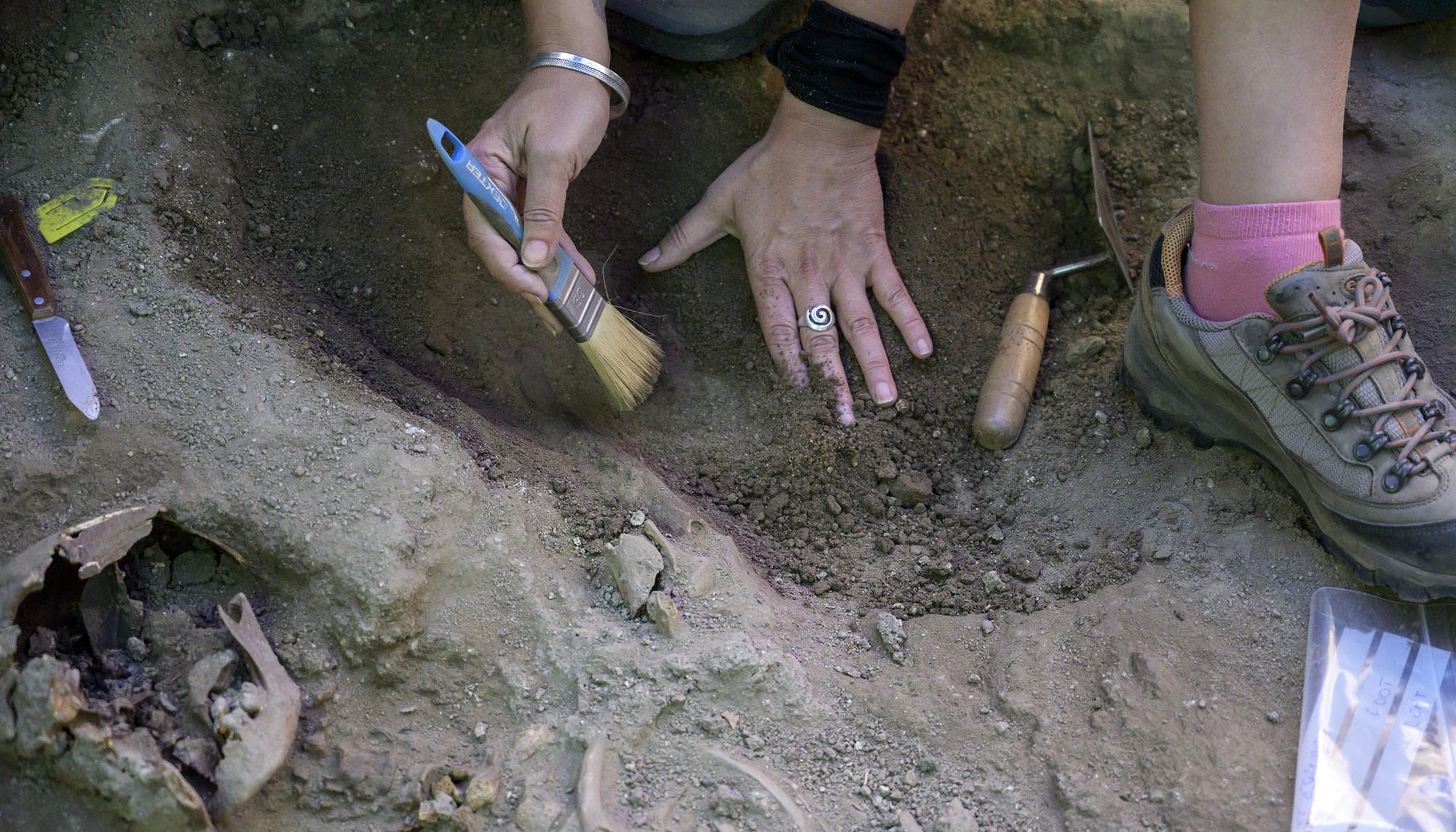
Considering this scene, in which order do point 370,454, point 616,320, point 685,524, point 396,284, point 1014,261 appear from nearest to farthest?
point 370,454 < point 685,524 < point 616,320 < point 396,284 < point 1014,261

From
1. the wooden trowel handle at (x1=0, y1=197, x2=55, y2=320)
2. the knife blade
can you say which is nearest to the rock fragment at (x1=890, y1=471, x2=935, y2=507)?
the knife blade

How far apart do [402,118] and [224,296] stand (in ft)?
2.03

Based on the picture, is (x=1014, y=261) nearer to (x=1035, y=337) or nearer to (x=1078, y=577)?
(x=1035, y=337)

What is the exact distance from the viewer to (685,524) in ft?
6.24

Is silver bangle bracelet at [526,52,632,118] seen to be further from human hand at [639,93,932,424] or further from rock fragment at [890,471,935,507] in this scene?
rock fragment at [890,471,935,507]

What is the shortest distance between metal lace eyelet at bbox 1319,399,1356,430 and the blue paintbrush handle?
1318 millimetres

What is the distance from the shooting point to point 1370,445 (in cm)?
174

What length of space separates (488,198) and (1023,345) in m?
1.14

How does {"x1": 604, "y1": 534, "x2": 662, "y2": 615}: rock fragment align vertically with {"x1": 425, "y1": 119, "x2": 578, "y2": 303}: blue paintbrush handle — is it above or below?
below

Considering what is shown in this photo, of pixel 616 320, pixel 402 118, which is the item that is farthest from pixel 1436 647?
pixel 402 118

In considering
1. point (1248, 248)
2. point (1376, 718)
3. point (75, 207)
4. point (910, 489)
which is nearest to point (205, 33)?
point (75, 207)

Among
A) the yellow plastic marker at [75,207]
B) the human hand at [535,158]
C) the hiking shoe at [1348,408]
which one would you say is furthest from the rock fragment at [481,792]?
the hiking shoe at [1348,408]

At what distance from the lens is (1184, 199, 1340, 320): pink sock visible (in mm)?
1836

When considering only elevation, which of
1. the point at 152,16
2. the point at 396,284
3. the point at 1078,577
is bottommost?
the point at 1078,577
